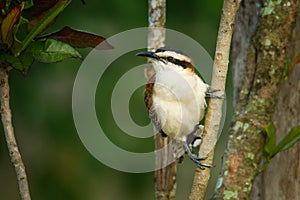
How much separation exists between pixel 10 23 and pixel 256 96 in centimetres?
105

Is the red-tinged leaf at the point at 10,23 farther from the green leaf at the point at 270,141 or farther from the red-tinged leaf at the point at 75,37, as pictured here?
the green leaf at the point at 270,141

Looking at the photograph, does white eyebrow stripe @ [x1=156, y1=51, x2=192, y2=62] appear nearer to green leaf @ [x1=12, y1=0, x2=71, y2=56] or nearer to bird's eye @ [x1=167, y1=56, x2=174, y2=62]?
bird's eye @ [x1=167, y1=56, x2=174, y2=62]

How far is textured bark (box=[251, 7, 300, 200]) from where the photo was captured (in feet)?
8.34

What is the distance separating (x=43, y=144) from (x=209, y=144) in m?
2.43

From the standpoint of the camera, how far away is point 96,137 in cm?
318

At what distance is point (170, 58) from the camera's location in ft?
6.86

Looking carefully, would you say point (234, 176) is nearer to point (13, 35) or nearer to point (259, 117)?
point (259, 117)

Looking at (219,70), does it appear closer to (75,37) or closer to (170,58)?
(170,58)

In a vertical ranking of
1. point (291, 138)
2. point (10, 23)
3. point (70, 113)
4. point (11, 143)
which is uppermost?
point (70, 113)

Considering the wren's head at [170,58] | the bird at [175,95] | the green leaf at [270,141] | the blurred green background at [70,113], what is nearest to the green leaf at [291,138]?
the green leaf at [270,141]

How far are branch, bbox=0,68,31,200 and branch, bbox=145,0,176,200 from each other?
2.51 ft

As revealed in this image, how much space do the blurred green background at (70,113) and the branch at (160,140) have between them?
1181 mm

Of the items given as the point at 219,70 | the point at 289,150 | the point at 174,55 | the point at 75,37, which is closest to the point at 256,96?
the point at 289,150

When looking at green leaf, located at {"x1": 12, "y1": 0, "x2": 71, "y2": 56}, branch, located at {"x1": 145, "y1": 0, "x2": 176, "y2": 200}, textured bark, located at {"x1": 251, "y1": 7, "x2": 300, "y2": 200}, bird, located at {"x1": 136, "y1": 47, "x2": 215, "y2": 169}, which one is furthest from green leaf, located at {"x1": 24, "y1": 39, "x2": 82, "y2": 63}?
textured bark, located at {"x1": 251, "y1": 7, "x2": 300, "y2": 200}
